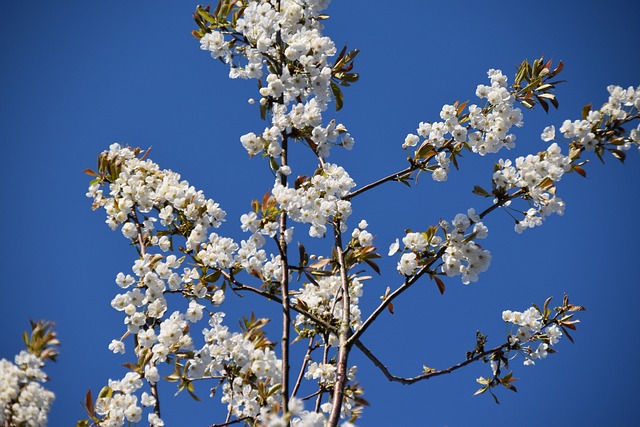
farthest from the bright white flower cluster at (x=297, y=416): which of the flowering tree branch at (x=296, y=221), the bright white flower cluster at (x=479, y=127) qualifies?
the bright white flower cluster at (x=479, y=127)

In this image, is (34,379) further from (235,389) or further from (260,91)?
(260,91)

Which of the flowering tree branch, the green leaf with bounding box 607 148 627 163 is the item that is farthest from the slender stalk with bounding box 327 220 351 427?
the green leaf with bounding box 607 148 627 163

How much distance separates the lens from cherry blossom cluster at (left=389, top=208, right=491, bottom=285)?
2621mm

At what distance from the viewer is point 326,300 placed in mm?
3146

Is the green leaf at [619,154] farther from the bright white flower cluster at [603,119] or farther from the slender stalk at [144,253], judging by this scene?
the slender stalk at [144,253]

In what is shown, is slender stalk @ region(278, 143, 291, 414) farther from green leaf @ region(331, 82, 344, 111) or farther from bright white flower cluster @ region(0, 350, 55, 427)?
bright white flower cluster @ region(0, 350, 55, 427)

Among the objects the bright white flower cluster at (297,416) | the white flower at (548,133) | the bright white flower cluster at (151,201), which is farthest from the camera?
the bright white flower cluster at (151,201)

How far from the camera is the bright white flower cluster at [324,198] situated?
2.85 m

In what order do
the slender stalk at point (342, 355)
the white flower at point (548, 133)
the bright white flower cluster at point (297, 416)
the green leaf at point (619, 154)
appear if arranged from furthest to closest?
the white flower at point (548, 133) → the green leaf at point (619, 154) → the slender stalk at point (342, 355) → the bright white flower cluster at point (297, 416)

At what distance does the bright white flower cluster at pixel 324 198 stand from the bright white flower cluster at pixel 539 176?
29.3 inches

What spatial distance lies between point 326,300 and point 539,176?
1263mm

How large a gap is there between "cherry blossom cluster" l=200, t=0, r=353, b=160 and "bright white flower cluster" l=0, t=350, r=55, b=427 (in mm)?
1379

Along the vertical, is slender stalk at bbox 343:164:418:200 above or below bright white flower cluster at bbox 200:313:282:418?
above

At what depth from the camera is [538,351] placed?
9.98 feet
